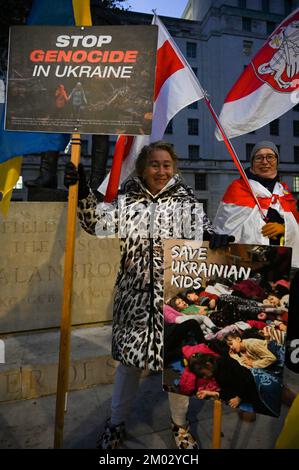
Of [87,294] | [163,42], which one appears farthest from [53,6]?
[87,294]

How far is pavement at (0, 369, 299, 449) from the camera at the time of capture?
233cm

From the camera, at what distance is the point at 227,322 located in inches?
66.1

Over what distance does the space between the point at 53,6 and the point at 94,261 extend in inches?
109

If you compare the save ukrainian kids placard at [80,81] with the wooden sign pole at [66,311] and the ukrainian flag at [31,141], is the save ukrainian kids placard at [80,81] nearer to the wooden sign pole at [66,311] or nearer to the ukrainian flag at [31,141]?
the wooden sign pole at [66,311]

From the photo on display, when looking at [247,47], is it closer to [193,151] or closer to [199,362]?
[193,151]

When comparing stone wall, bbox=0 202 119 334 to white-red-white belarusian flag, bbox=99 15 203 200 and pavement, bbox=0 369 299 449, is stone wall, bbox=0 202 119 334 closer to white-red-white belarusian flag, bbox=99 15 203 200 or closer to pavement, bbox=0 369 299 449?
pavement, bbox=0 369 299 449

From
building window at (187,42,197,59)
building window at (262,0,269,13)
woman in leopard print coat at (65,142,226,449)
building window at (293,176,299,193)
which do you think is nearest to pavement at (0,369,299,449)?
woman in leopard print coat at (65,142,226,449)

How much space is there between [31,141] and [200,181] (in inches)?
1217

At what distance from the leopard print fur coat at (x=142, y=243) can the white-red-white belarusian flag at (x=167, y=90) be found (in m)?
0.76

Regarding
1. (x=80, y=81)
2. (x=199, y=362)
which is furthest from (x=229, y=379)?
(x=80, y=81)

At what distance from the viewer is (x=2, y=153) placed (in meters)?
2.50

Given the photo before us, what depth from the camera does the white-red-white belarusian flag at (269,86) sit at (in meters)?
2.60

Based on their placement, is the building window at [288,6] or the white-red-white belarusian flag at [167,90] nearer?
the white-red-white belarusian flag at [167,90]

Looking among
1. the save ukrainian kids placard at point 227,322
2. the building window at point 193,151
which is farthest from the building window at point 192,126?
the save ukrainian kids placard at point 227,322
